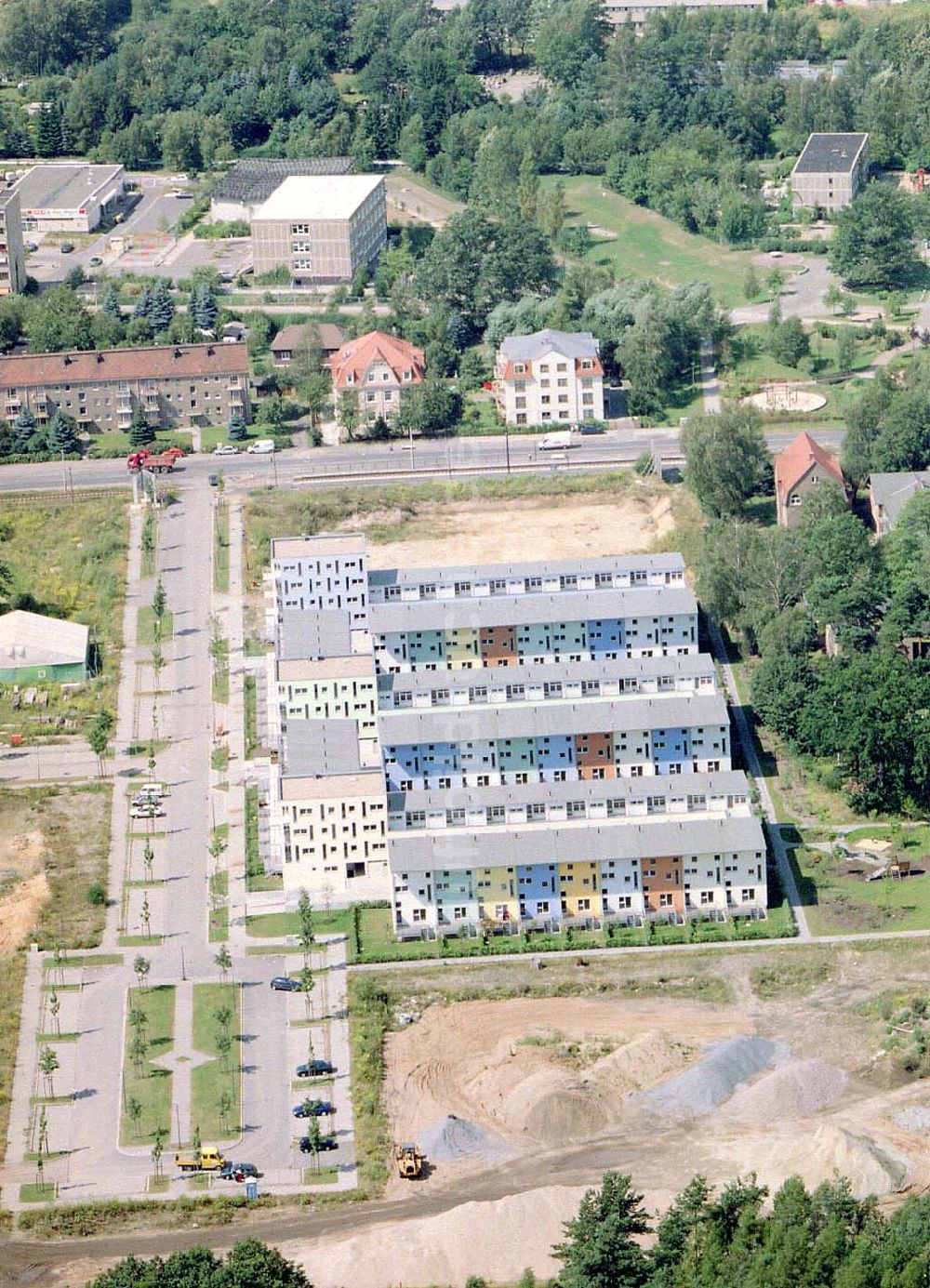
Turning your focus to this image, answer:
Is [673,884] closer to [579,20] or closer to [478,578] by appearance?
[478,578]

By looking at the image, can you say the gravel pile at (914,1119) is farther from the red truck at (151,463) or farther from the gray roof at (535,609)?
the red truck at (151,463)

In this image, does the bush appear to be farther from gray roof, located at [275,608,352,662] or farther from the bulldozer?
the bulldozer

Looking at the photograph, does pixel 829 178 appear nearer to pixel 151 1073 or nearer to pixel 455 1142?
pixel 151 1073

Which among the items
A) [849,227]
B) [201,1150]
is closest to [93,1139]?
[201,1150]

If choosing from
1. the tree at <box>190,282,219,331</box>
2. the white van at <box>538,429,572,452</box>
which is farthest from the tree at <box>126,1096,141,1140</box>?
the tree at <box>190,282,219,331</box>

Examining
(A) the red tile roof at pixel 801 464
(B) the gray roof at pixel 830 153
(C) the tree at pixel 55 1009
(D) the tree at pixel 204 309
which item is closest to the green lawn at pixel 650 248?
(B) the gray roof at pixel 830 153

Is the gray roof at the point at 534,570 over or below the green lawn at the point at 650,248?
over

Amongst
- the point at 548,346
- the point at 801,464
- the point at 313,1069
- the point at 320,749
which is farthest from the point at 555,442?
the point at 313,1069
